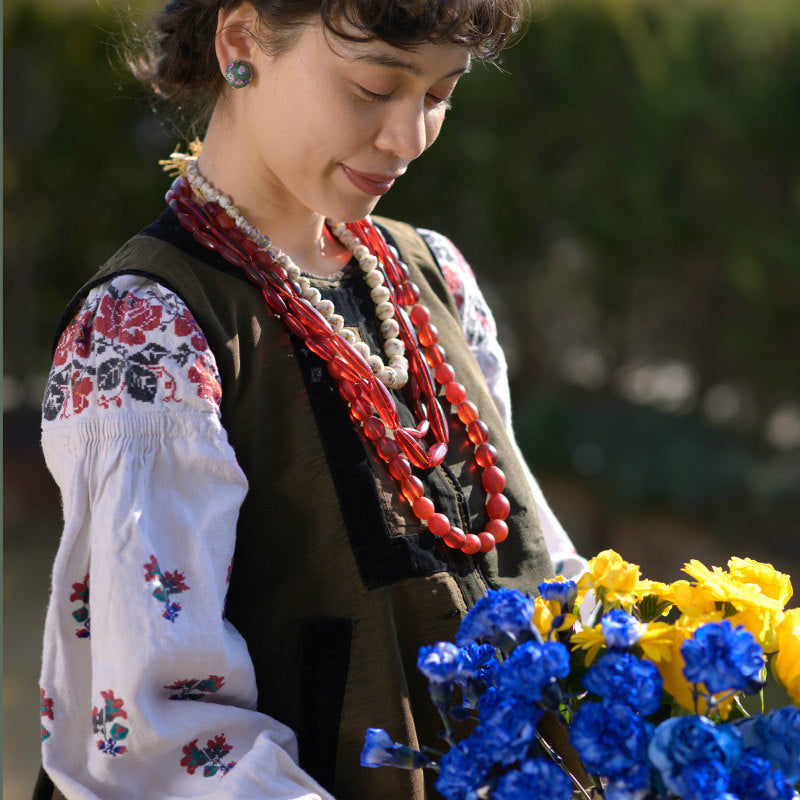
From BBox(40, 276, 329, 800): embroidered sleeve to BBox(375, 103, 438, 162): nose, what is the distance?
1.10 feet

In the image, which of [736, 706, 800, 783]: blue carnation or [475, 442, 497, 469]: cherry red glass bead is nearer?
[736, 706, 800, 783]: blue carnation

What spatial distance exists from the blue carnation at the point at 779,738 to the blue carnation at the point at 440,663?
289 millimetres

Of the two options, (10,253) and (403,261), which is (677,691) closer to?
(403,261)

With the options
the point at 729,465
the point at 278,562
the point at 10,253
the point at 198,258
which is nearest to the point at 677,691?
the point at 278,562

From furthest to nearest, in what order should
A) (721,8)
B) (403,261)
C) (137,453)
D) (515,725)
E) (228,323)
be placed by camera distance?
(721,8) < (403,261) < (228,323) < (137,453) < (515,725)

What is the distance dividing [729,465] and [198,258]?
157 inches

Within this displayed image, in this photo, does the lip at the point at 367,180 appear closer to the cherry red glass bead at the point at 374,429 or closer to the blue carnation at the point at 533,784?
the cherry red glass bead at the point at 374,429

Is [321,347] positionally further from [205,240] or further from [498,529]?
[498,529]

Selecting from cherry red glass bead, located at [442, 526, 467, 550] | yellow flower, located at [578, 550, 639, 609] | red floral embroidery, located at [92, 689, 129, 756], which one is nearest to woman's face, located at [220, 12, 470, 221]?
cherry red glass bead, located at [442, 526, 467, 550]

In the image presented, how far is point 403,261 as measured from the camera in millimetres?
1735

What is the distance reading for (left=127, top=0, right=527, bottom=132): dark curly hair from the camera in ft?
4.22

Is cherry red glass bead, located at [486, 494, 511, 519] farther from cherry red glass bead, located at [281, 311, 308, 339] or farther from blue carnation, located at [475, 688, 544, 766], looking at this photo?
blue carnation, located at [475, 688, 544, 766]

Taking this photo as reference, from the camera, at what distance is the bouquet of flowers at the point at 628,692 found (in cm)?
98

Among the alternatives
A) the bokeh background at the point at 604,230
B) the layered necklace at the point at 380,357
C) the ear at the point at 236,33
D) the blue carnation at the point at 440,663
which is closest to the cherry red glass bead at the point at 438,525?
the layered necklace at the point at 380,357
